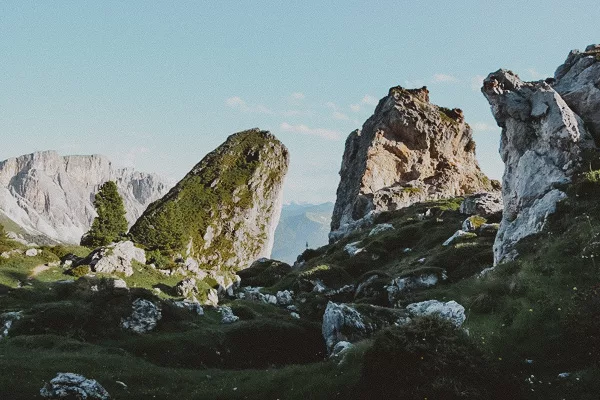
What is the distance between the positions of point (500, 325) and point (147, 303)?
91.9 ft

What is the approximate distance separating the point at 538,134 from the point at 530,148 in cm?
152

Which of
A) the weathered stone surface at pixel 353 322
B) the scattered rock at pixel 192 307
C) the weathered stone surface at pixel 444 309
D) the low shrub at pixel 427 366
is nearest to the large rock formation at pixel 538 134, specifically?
the weathered stone surface at pixel 444 309

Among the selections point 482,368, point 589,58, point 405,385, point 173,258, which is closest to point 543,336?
point 482,368

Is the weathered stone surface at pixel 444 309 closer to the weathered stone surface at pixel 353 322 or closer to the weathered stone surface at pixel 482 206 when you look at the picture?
the weathered stone surface at pixel 353 322

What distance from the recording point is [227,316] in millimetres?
43250

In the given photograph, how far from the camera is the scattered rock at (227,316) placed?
139 ft

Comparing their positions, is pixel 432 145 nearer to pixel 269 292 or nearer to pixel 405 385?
pixel 269 292

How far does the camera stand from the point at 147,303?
3716cm

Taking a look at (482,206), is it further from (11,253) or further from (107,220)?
(11,253)

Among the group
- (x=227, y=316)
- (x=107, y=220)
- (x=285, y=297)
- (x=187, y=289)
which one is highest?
(x=107, y=220)

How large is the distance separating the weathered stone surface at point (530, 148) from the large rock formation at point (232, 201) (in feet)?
253

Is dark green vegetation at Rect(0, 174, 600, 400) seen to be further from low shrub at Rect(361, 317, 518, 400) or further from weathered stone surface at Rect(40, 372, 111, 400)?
weathered stone surface at Rect(40, 372, 111, 400)

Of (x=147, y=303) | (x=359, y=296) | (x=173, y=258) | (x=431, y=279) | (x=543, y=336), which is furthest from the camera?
(x=173, y=258)

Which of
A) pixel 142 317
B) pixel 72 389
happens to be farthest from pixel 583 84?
pixel 72 389
